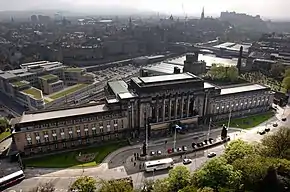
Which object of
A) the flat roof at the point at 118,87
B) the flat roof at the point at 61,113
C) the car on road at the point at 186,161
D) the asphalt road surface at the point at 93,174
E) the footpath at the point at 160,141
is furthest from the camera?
the flat roof at the point at 118,87

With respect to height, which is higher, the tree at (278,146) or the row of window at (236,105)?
the tree at (278,146)

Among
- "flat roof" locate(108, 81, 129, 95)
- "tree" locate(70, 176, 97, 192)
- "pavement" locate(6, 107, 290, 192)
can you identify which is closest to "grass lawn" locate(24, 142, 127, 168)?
"pavement" locate(6, 107, 290, 192)

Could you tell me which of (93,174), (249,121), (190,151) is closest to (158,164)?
(190,151)

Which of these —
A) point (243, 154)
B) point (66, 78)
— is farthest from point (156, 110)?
point (66, 78)

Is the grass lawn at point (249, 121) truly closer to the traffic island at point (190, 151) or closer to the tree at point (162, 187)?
the traffic island at point (190, 151)

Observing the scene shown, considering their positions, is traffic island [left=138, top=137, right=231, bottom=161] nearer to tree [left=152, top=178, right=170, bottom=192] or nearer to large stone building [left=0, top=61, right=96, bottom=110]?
→ tree [left=152, top=178, right=170, bottom=192]

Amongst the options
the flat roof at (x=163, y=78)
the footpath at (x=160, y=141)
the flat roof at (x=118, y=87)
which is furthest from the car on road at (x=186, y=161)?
the flat roof at (x=118, y=87)
